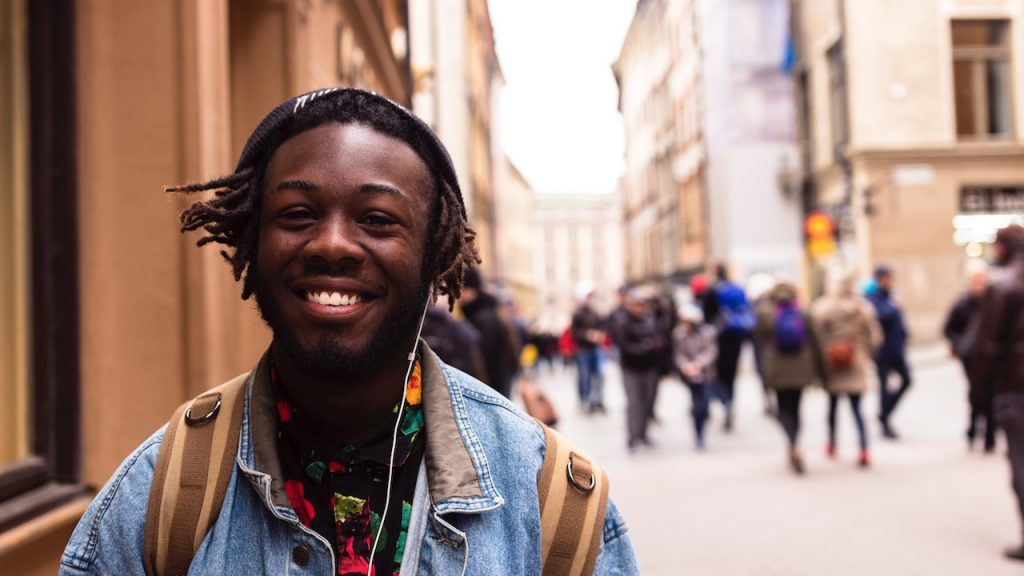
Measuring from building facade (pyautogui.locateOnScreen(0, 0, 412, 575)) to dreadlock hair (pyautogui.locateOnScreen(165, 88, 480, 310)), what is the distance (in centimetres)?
231

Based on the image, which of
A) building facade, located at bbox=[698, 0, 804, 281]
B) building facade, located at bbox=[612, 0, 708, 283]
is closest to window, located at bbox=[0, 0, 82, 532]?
building facade, located at bbox=[698, 0, 804, 281]

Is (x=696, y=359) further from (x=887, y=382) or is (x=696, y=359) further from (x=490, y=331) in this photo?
(x=490, y=331)

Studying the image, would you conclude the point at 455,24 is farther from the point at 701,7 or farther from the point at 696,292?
the point at 696,292

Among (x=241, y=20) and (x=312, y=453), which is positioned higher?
(x=241, y=20)

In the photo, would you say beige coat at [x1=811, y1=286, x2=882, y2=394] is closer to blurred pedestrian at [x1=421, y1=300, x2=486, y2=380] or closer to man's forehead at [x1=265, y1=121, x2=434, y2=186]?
blurred pedestrian at [x1=421, y1=300, x2=486, y2=380]

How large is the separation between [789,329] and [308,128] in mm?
8253

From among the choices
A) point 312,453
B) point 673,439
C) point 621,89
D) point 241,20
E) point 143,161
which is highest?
point 621,89

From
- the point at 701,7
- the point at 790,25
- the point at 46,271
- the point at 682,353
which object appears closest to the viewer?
the point at 46,271

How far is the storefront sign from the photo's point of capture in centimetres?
2262

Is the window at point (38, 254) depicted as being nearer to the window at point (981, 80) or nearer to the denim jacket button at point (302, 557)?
the denim jacket button at point (302, 557)

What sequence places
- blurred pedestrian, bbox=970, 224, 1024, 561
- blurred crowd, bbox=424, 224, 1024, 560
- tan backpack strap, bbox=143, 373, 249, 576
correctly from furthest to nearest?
1. blurred crowd, bbox=424, 224, 1024, 560
2. blurred pedestrian, bbox=970, 224, 1024, 561
3. tan backpack strap, bbox=143, 373, 249, 576

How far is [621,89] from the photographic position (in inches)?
2532

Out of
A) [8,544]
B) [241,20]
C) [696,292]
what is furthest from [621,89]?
[8,544]

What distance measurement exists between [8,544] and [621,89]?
207ft
